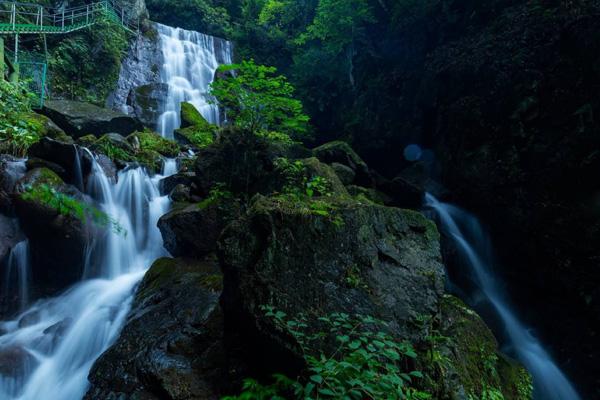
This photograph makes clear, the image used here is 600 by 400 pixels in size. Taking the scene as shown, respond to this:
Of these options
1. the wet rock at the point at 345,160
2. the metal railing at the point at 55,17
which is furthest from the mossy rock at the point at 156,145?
the metal railing at the point at 55,17

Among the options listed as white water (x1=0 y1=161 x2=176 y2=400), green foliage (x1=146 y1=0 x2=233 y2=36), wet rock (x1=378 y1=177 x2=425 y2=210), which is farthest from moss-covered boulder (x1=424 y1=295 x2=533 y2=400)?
green foliage (x1=146 y1=0 x2=233 y2=36)

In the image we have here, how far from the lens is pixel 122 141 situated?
1077 centimetres

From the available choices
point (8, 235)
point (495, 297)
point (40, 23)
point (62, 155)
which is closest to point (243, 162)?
point (62, 155)

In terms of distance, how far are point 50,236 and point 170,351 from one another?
4682 mm

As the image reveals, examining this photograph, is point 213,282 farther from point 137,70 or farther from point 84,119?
point 137,70

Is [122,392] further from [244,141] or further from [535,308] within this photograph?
[535,308]

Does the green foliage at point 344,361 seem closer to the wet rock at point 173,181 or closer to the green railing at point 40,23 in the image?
the wet rock at point 173,181

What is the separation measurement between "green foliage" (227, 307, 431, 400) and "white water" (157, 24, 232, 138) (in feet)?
47.6

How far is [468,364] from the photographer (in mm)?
3682

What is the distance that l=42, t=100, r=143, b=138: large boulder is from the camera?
1182 centimetres

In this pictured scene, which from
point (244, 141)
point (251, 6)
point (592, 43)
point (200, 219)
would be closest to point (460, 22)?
point (592, 43)

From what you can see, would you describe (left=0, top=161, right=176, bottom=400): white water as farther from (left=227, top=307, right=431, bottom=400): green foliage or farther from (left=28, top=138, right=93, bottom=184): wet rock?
(left=227, top=307, right=431, bottom=400): green foliage

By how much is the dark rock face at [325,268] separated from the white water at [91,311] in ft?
4.38

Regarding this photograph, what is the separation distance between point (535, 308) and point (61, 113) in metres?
15.5
